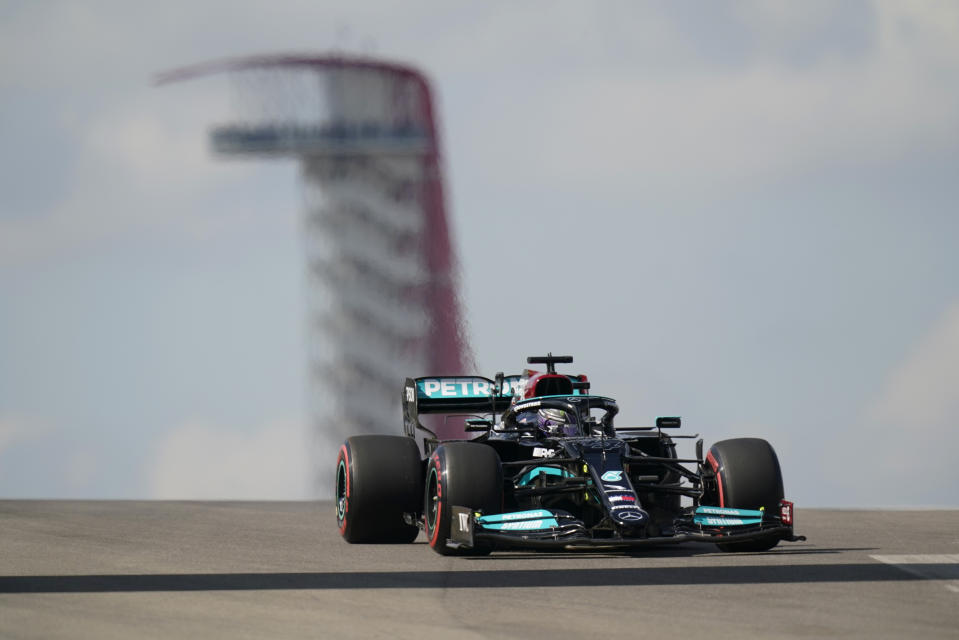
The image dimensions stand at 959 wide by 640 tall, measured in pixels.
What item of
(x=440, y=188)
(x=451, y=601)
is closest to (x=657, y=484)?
(x=451, y=601)

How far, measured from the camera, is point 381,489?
15977mm

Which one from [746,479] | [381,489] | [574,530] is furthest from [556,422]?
[574,530]

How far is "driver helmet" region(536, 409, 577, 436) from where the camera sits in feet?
52.3

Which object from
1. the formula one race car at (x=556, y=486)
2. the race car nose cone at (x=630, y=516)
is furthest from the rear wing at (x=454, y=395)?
the race car nose cone at (x=630, y=516)

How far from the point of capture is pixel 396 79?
66125 millimetres

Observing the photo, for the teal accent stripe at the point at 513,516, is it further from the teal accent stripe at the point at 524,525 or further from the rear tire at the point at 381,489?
the rear tire at the point at 381,489

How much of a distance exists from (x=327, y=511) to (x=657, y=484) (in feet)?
31.5

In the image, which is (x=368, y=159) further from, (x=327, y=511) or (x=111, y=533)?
(x=111, y=533)

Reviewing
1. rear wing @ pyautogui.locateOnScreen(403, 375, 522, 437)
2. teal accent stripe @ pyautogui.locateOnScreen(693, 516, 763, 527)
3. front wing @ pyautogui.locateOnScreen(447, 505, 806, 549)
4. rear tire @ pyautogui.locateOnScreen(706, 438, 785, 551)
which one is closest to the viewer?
front wing @ pyautogui.locateOnScreen(447, 505, 806, 549)

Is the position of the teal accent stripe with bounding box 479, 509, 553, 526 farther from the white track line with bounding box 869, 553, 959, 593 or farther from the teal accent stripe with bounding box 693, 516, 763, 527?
the white track line with bounding box 869, 553, 959, 593

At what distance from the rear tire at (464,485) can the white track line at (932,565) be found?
137 inches

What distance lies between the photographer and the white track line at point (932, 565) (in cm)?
1204

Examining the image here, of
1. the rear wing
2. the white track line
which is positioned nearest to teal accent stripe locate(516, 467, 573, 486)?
the white track line

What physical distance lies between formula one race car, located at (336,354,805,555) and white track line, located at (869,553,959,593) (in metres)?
1.12
